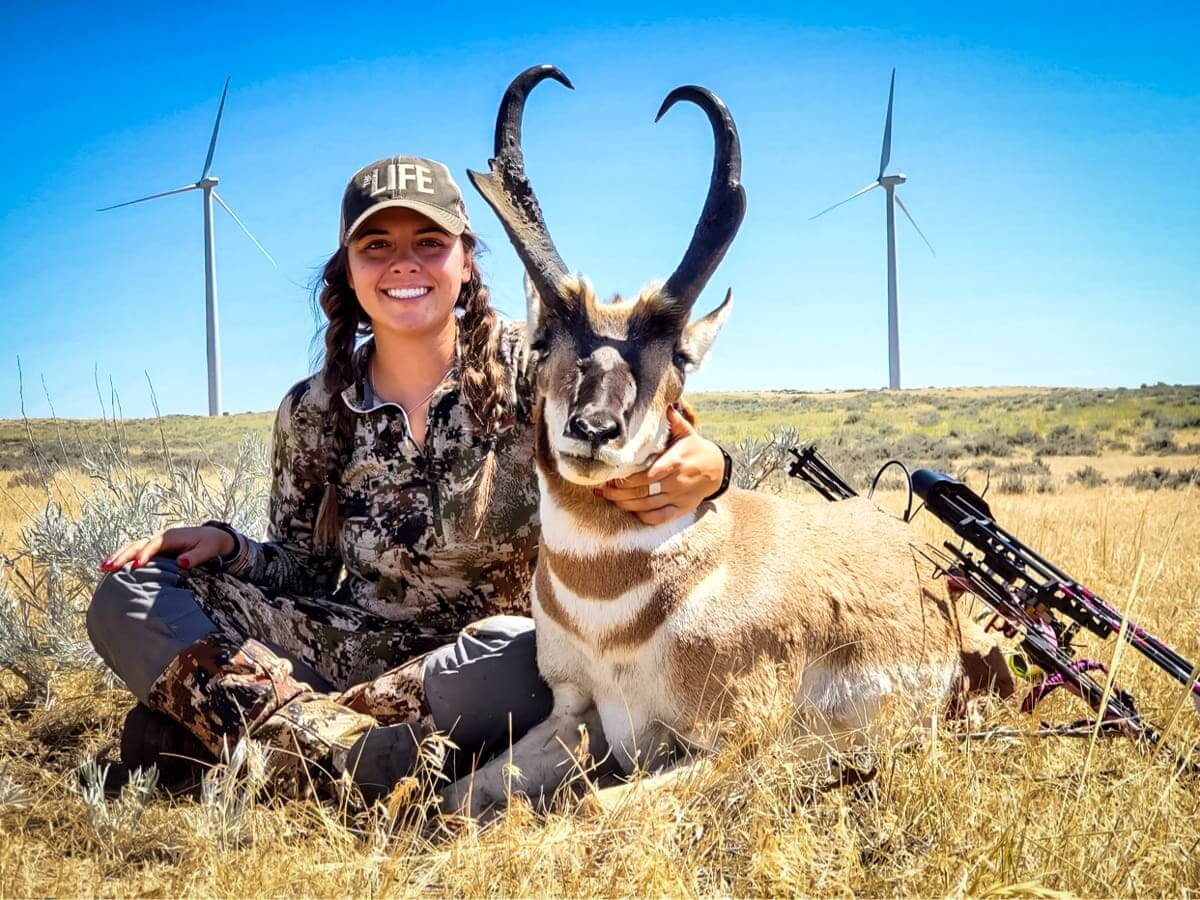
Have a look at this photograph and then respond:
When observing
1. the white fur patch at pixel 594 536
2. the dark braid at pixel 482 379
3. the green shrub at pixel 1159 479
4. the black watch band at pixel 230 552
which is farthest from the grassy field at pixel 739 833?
the green shrub at pixel 1159 479

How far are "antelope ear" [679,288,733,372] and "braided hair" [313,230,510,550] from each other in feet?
3.84

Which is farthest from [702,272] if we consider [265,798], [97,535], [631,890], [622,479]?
[97,535]

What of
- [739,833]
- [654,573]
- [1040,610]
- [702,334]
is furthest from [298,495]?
[1040,610]

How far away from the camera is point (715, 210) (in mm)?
4043

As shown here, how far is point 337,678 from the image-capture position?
4836 millimetres

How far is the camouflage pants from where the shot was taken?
3961 mm

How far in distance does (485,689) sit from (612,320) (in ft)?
5.69

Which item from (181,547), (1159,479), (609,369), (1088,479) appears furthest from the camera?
(1088,479)

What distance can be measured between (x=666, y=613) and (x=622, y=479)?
0.59m

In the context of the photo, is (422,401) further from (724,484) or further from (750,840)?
(750,840)

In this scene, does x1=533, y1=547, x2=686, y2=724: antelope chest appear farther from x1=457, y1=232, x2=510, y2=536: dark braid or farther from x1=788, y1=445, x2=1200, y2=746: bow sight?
x1=788, y1=445, x2=1200, y2=746: bow sight

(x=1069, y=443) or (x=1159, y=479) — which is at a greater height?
(x=1069, y=443)

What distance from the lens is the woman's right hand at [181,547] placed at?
14.5ft

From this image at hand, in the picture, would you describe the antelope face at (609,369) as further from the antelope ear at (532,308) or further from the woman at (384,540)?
the woman at (384,540)
